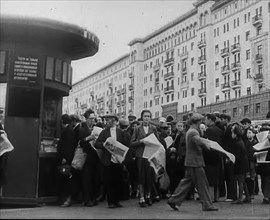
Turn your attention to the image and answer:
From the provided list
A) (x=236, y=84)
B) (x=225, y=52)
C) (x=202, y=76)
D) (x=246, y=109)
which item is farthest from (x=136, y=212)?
(x=202, y=76)

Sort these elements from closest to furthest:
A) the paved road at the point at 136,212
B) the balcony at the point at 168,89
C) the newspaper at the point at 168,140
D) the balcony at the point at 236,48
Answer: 1. the paved road at the point at 136,212
2. the newspaper at the point at 168,140
3. the balcony at the point at 236,48
4. the balcony at the point at 168,89

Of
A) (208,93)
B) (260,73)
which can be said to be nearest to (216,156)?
(260,73)

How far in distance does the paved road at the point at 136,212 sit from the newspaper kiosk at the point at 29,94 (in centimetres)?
48

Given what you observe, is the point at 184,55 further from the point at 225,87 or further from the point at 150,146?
the point at 150,146

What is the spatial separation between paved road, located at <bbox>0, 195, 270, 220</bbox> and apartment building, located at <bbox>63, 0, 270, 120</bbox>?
4503cm

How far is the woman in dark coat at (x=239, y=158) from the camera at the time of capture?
1055 cm

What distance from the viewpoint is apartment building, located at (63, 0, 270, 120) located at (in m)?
60.1

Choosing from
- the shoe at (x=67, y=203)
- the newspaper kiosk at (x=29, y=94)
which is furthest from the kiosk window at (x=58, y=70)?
the shoe at (x=67, y=203)

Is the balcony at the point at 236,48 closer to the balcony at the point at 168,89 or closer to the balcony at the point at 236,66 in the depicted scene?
the balcony at the point at 236,66

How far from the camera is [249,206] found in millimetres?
10086

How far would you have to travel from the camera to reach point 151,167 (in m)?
9.92

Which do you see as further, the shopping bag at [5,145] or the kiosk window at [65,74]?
the kiosk window at [65,74]

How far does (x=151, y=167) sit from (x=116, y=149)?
2.91ft

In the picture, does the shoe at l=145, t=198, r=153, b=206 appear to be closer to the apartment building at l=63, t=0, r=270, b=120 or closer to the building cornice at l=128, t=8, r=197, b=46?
the apartment building at l=63, t=0, r=270, b=120
